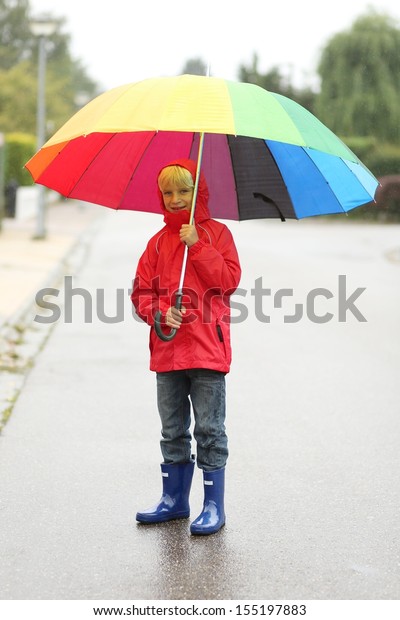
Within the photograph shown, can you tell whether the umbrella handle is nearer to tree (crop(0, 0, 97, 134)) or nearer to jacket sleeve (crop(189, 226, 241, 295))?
jacket sleeve (crop(189, 226, 241, 295))

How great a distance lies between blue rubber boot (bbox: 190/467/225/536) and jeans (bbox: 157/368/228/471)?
4 centimetres

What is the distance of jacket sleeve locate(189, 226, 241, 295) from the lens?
4.08 m

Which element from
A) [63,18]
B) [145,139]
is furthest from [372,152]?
[63,18]

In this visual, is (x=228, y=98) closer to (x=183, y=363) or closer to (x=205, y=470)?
(x=183, y=363)

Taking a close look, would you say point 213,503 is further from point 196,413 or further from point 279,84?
point 279,84

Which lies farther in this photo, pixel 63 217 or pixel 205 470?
pixel 63 217

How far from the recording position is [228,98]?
3.86 metres

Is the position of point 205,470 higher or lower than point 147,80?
lower

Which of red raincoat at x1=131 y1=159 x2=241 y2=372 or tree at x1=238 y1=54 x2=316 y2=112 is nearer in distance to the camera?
red raincoat at x1=131 y1=159 x2=241 y2=372

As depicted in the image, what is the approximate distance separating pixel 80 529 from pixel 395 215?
1327 inches

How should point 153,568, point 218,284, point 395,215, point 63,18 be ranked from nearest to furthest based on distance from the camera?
point 153,568 < point 218,284 < point 395,215 < point 63,18
